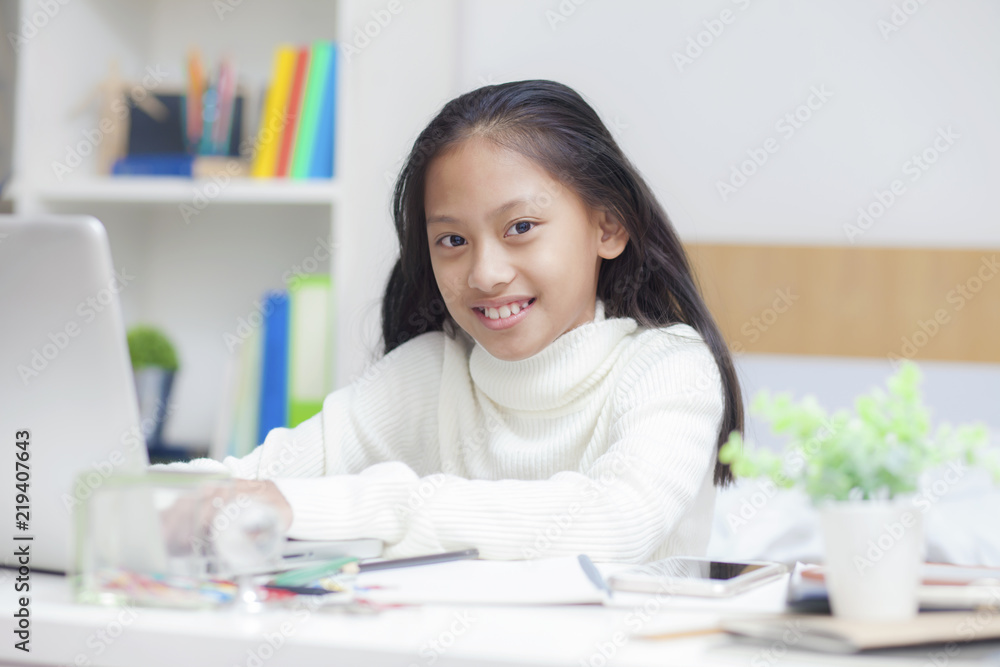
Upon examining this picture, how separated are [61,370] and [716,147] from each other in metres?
1.60

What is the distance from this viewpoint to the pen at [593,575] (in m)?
0.62

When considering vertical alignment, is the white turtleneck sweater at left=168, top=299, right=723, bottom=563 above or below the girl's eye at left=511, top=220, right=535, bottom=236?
below

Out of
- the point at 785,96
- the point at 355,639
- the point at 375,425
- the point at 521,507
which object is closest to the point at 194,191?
the point at 375,425

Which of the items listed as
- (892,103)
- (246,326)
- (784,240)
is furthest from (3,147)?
(892,103)

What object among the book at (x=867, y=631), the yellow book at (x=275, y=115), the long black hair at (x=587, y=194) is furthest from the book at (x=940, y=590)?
the yellow book at (x=275, y=115)

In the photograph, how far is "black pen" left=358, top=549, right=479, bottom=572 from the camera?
29.3 inches

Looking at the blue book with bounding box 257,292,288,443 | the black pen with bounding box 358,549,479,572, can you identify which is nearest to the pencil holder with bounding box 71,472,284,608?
the black pen with bounding box 358,549,479,572

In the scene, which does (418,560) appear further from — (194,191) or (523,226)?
(194,191)

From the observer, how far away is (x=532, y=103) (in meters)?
1.23

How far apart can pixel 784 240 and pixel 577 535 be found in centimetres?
127

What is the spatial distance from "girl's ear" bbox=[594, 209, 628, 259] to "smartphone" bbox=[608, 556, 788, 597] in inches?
22.8

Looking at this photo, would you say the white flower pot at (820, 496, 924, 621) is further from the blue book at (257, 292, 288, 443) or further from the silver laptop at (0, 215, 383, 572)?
the blue book at (257, 292, 288, 443)

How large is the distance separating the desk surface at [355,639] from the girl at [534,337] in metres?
0.36

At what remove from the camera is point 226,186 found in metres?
1.93
